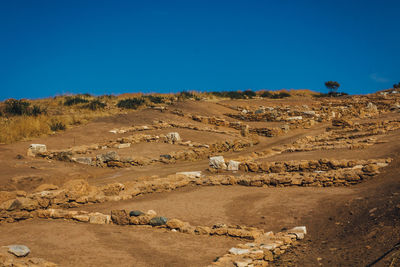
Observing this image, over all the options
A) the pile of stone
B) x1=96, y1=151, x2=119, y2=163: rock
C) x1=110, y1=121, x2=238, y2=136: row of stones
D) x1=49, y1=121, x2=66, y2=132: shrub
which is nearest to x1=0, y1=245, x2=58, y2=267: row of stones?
the pile of stone

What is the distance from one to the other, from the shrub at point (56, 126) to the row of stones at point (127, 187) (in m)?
10.1

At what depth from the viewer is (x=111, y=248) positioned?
5.40 m

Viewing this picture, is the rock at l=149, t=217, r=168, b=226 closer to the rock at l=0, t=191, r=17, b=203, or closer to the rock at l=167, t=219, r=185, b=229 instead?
the rock at l=167, t=219, r=185, b=229

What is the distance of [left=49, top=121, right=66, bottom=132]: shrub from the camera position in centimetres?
1823

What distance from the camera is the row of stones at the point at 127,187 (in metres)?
7.40

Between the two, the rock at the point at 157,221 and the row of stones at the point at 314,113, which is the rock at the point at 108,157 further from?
the row of stones at the point at 314,113

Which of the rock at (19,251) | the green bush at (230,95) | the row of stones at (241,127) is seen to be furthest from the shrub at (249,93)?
the rock at (19,251)

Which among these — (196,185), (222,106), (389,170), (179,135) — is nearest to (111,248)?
(196,185)

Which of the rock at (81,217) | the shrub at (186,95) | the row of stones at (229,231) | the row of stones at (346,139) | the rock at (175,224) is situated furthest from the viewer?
the shrub at (186,95)

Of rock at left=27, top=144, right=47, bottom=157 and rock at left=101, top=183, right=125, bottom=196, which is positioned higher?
rock at left=27, top=144, right=47, bottom=157

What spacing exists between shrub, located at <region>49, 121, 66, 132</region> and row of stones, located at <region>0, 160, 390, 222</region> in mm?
10114

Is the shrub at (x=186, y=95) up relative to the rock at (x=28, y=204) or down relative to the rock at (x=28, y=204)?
up

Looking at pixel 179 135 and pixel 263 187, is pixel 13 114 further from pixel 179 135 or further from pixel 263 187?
pixel 263 187

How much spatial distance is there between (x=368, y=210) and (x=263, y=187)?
124 inches
